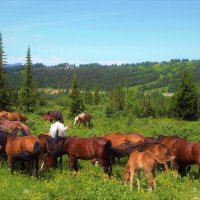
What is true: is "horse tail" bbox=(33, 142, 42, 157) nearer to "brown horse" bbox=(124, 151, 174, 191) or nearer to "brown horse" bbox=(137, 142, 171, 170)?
"brown horse" bbox=(124, 151, 174, 191)

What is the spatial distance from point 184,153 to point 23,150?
273 inches

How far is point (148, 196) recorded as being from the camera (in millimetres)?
10453

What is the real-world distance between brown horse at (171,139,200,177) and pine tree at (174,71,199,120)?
2026 inches

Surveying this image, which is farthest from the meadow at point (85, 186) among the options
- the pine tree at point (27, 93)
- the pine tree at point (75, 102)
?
the pine tree at point (75, 102)

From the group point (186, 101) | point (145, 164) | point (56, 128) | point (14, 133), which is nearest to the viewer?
point (145, 164)

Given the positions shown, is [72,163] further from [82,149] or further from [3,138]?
[3,138]

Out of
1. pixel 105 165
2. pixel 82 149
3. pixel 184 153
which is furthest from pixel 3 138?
pixel 184 153

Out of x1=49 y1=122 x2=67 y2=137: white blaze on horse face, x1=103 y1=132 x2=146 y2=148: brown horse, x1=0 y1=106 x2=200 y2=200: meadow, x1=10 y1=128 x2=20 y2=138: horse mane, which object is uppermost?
x1=49 y1=122 x2=67 y2=137: white blaze on horse face

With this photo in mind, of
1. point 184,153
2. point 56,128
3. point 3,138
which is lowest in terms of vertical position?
point 184,153

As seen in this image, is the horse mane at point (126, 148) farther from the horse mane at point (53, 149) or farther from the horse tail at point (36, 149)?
the horse tail at point (36, 149)

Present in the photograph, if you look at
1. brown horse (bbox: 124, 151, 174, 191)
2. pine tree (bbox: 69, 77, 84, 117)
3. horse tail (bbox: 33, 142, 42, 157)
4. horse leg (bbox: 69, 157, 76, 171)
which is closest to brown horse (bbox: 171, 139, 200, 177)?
brown horse (bbox: 124, 151, 174, 191)

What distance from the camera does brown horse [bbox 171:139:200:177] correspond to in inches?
556

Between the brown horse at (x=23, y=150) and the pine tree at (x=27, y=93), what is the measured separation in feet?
125

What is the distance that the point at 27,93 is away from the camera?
52531 mm
